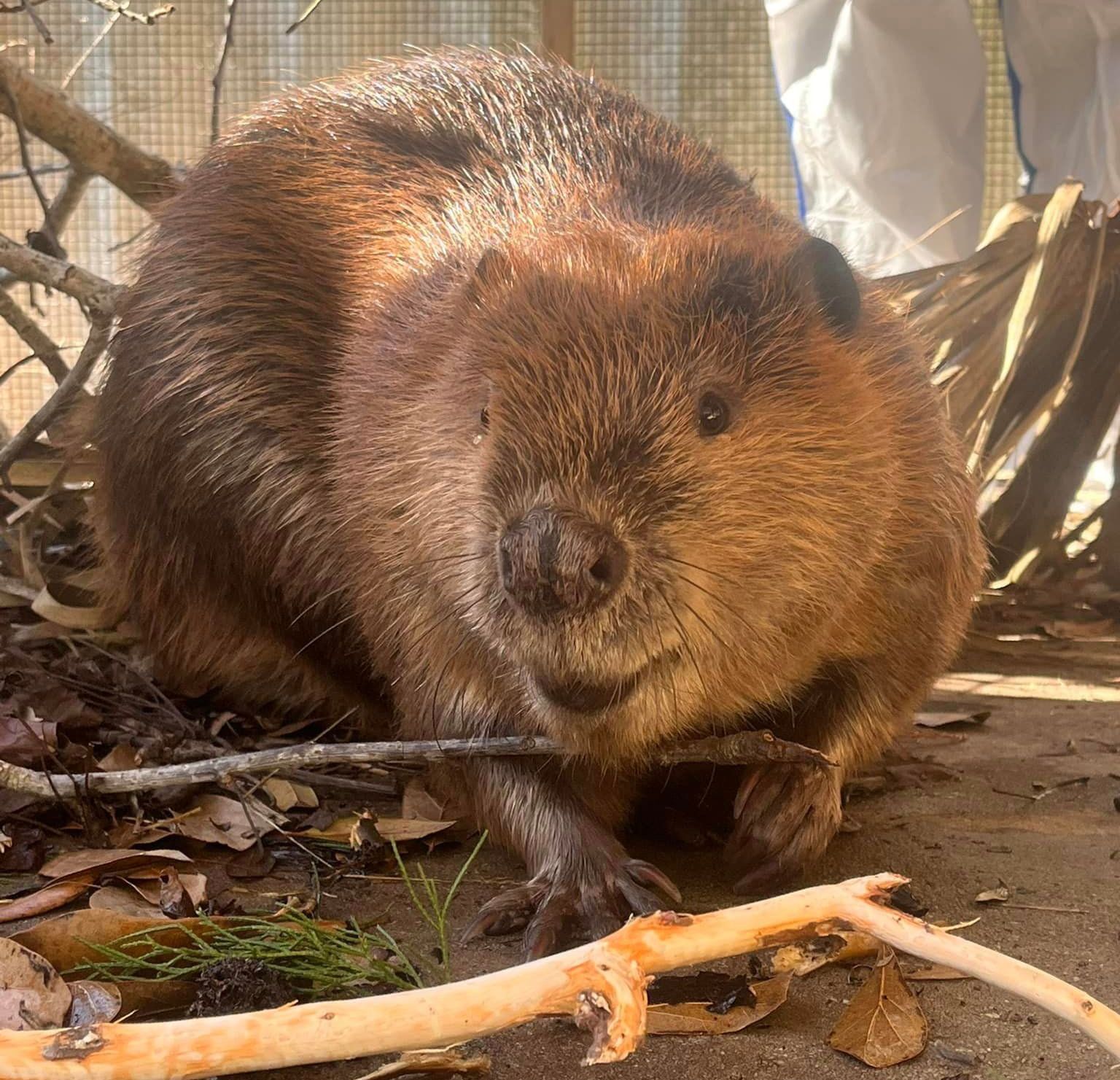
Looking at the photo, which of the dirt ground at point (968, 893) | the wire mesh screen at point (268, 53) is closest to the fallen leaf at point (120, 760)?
the dirt ground at point (968, 893)

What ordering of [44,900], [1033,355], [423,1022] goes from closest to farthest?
1. [423,1022]
2. [44,900]
3. [1033,355]

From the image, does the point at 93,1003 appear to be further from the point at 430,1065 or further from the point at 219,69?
the point at 219,69

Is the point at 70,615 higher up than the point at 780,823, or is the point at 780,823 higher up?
the point at 780,823

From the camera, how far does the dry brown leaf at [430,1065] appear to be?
Answer: 1.51 meters

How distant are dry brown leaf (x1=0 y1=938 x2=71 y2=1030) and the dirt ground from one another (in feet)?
1.11

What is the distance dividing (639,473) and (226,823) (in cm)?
122

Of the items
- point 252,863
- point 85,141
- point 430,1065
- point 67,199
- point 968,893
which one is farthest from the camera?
point 67,199

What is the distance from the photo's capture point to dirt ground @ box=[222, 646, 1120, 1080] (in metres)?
1.61

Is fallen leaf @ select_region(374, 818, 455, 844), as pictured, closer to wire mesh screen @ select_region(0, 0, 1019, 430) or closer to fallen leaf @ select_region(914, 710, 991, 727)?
fallen leaf @ select_region(914, 710, 991, 727)

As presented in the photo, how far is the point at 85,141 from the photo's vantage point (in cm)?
408

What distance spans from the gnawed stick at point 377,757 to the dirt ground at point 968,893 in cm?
26

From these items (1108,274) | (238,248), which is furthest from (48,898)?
(1108,274)

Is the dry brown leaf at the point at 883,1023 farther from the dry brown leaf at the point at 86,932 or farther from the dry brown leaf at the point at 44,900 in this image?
the dry brown leaf at the point at 44,900

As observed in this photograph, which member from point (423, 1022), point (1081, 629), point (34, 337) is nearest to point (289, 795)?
point (423, 1022)
